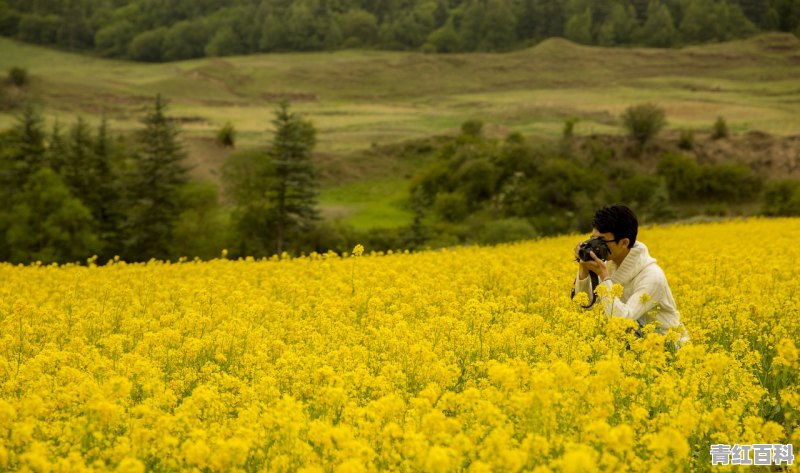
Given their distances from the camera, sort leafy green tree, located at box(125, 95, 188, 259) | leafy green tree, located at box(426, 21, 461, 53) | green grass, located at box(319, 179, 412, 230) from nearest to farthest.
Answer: leafy green tree, located at box(125, 95, 188, 259)
green grass, located at box(319, 179, 412, 230)
leafy green tree, located at box(426, 21, 461, 53)

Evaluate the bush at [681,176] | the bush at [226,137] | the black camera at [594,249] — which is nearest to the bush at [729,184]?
the bush at [681,176]

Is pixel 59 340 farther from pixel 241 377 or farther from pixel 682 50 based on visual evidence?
pixel 682 50

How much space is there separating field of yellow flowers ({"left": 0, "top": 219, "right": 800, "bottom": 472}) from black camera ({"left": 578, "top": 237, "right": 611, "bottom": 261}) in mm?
587

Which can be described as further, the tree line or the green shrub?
the green shrub

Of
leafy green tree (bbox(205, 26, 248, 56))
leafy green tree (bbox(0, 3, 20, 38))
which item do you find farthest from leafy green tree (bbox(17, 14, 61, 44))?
leafy green tree (bbox(205, 26, 248, 56))

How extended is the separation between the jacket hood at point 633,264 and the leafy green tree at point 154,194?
38.3 meters

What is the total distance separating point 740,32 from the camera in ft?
439

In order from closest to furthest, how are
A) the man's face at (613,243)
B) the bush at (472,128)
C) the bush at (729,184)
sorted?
the man's face at (613,243) → the bush at (729,184) → the bush at (472,128)

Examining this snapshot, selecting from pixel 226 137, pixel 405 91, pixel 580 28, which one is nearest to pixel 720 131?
pixel 226 137

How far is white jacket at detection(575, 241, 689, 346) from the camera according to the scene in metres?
7.86

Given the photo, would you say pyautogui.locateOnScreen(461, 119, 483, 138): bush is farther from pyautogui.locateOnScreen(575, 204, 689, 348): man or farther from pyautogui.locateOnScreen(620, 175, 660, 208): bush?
pyautogui.locateOnScreen(575, 204, 689, 348): man

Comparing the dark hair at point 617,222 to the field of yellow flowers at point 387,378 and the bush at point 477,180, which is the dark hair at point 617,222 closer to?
the field of yellow flowers at point 387,378

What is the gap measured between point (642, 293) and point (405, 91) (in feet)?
361

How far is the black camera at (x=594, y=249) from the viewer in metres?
8.06
